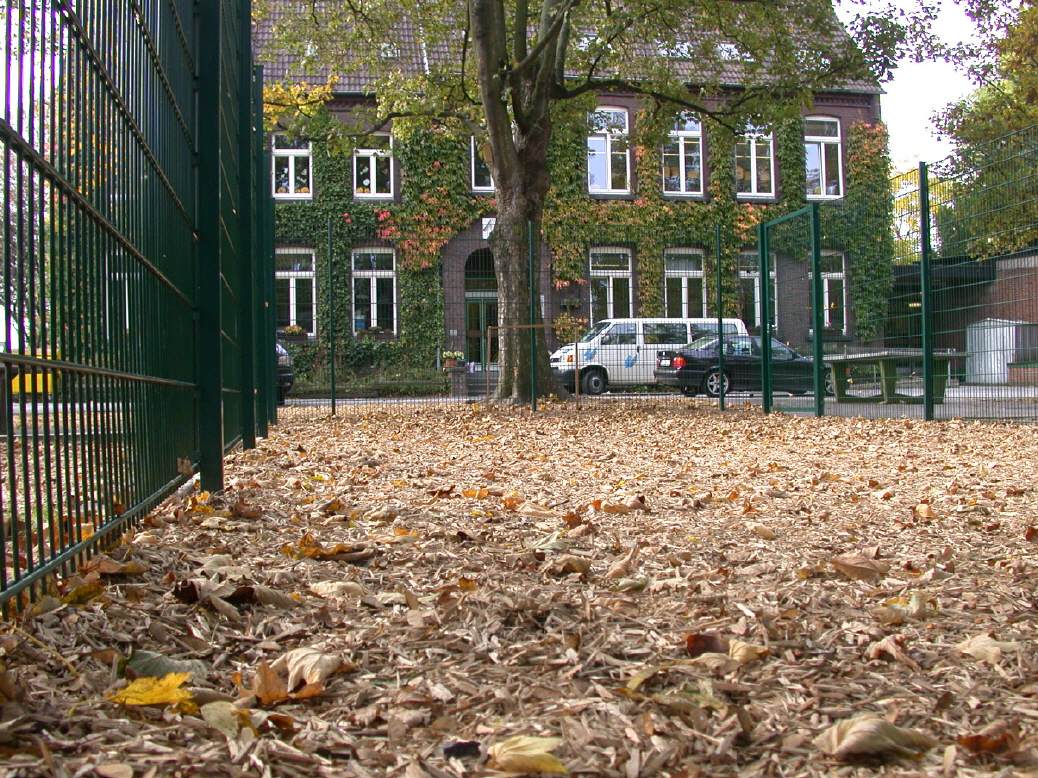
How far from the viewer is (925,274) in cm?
954

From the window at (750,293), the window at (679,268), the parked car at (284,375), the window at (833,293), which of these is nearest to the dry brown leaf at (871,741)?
the window at (833,293)

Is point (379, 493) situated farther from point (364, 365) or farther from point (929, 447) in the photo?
point (364, 365)

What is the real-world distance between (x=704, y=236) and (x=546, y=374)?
13621 mm

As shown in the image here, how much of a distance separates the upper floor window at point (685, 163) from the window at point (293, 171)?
360 inches

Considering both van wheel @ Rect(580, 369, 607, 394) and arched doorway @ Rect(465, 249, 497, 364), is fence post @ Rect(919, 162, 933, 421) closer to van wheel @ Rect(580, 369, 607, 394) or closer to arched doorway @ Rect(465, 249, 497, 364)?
arched doorway @ Rect(465, 249, 497, 364)

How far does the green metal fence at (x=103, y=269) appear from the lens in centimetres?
208

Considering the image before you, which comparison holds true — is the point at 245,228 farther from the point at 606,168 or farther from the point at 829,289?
the point at 606,168

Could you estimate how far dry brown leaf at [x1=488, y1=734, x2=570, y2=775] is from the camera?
155cm

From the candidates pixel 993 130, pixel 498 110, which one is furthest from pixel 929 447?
pixel 993 130

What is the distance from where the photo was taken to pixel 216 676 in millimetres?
1966

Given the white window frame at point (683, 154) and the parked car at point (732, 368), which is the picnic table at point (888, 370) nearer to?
the parked car at point (732, 368)

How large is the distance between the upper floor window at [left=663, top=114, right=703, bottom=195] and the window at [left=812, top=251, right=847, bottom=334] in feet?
49.6

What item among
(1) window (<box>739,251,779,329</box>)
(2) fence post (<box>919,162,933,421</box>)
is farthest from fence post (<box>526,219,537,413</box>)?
(2) fence post (<box>919,162,933,421</box>)

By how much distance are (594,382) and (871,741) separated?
15.8 meters
